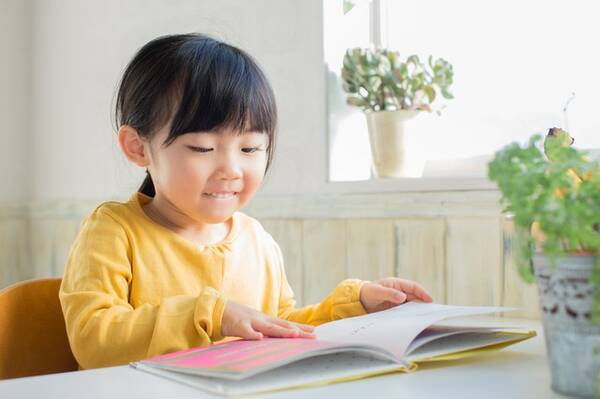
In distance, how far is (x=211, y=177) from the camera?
3.81ft

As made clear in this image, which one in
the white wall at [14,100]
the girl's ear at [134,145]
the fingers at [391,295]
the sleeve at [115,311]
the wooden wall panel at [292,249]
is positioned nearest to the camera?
the sleeve at [115,311]

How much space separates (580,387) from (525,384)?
10 centimetres

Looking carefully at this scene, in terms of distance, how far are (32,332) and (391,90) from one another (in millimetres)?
826

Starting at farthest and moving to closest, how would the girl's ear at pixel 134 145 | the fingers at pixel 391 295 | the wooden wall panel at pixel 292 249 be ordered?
the wooden wall panel at pixel 292 249 < the girl's ear at pixel 134 145 < the fingers at pixel 391 295

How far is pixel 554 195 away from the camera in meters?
0.57

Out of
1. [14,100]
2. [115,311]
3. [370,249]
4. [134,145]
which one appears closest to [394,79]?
[370,249]

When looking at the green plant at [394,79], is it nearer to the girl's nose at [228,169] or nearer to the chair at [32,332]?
the girl's nose at [228,169]

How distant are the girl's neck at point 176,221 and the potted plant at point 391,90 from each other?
1.57 feet

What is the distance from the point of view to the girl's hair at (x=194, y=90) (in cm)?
115

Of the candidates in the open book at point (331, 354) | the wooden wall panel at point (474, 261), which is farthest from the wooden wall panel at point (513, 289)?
the open book at point (331, 354)

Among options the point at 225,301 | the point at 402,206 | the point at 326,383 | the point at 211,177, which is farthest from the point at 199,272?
the point at 326,383

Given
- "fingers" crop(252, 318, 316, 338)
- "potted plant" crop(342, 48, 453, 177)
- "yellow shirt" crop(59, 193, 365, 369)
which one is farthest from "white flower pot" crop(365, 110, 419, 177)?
"fingers" crop(252, 318, 316, 338)

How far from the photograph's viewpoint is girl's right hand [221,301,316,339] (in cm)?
85

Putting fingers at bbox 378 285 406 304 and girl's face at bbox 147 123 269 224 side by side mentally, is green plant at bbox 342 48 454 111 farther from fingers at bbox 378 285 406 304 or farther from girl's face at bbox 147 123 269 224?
fingers at bbox 378 285 406 304
